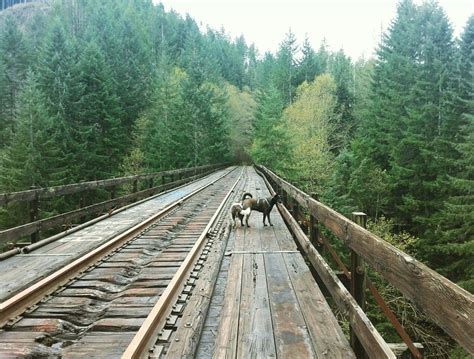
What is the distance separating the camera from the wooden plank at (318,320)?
10.0ft

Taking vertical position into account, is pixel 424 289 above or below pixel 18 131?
below

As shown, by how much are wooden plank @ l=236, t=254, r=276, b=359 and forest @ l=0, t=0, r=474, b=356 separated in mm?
9676

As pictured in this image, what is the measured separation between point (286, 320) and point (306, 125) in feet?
126

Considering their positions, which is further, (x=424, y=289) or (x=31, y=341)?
(x=31, y=341)

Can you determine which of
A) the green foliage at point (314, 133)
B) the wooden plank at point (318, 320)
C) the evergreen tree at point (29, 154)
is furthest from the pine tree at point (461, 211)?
the evergreen tree at point (29, 154)

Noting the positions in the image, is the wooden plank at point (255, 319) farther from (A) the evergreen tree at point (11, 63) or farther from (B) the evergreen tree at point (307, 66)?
(B) the evergreen tree at point (307, 66)

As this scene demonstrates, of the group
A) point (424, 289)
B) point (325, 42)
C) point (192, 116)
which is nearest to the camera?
point (424, 289)

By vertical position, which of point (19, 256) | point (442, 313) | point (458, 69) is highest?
point (458, 69)

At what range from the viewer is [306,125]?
1609 inches

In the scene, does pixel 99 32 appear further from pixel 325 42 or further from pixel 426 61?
pixel 325 42

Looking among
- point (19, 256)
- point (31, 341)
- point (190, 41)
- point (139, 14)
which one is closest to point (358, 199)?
point (19, 256)

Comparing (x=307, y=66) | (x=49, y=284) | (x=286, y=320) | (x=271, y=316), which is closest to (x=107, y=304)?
(x=49, y=284)

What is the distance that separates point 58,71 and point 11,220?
57.8ft

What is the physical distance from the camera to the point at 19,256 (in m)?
6.15
